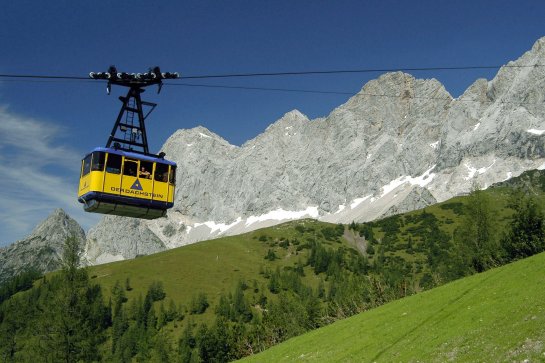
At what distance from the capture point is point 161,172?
3959 centimetres

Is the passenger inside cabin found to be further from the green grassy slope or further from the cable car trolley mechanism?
the green grassy slope

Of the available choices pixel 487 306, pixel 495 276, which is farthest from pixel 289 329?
pixel 487 306

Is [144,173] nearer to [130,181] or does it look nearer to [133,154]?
[130,181]

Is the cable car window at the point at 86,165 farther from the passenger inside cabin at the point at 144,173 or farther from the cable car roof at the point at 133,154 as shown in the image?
the passenger inside cabin at the point at 144,173

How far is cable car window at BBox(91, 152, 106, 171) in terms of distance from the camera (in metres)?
37.4

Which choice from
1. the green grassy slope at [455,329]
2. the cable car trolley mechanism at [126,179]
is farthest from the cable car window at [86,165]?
the green grassy slope at [455,329]

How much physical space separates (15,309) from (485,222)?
4555 inches

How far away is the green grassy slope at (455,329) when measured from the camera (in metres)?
29.6

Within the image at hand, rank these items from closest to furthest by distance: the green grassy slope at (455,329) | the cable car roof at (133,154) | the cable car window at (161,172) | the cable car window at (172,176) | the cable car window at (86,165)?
the green grassy slope at (455,329) → the cable car roof at (133,154) → the cable car window at (86,165) → the cable car window at (161,172) → the cable car window at (172,176)

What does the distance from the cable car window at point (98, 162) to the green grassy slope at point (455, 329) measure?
22.6m

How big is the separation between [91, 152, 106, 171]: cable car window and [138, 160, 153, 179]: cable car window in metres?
2.56

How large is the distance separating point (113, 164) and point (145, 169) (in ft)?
7.63

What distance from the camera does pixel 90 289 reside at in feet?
214

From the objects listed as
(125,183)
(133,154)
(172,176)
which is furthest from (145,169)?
(172,176)
